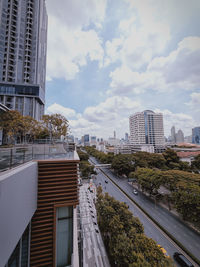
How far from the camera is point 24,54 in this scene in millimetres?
33250

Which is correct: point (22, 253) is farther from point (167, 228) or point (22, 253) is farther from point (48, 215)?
point (167, 228)

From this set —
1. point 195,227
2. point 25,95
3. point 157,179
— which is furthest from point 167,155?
point 25,95

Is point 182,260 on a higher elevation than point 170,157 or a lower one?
lower

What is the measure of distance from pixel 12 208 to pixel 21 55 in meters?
43.9

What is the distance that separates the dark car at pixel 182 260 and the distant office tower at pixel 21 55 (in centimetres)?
3671

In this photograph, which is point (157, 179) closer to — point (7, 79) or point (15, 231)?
point (15, 231)

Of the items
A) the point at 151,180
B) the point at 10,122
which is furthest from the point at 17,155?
the point at 151,180

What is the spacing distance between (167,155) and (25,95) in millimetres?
44030

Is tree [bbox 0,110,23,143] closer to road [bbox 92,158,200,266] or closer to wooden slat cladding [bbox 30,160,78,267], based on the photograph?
wooden slat cladding [bbox 30,160,78,267]

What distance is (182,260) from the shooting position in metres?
9.33

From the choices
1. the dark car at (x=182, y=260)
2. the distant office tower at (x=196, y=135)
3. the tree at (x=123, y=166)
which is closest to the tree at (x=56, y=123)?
the dark car at (x=182, y=260)

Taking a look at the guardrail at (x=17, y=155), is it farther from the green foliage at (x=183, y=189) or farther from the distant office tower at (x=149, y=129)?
the distant office tower at (x=149, y=129)

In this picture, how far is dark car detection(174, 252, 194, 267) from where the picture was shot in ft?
29.8

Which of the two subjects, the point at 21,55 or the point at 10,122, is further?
the point at 21,55
